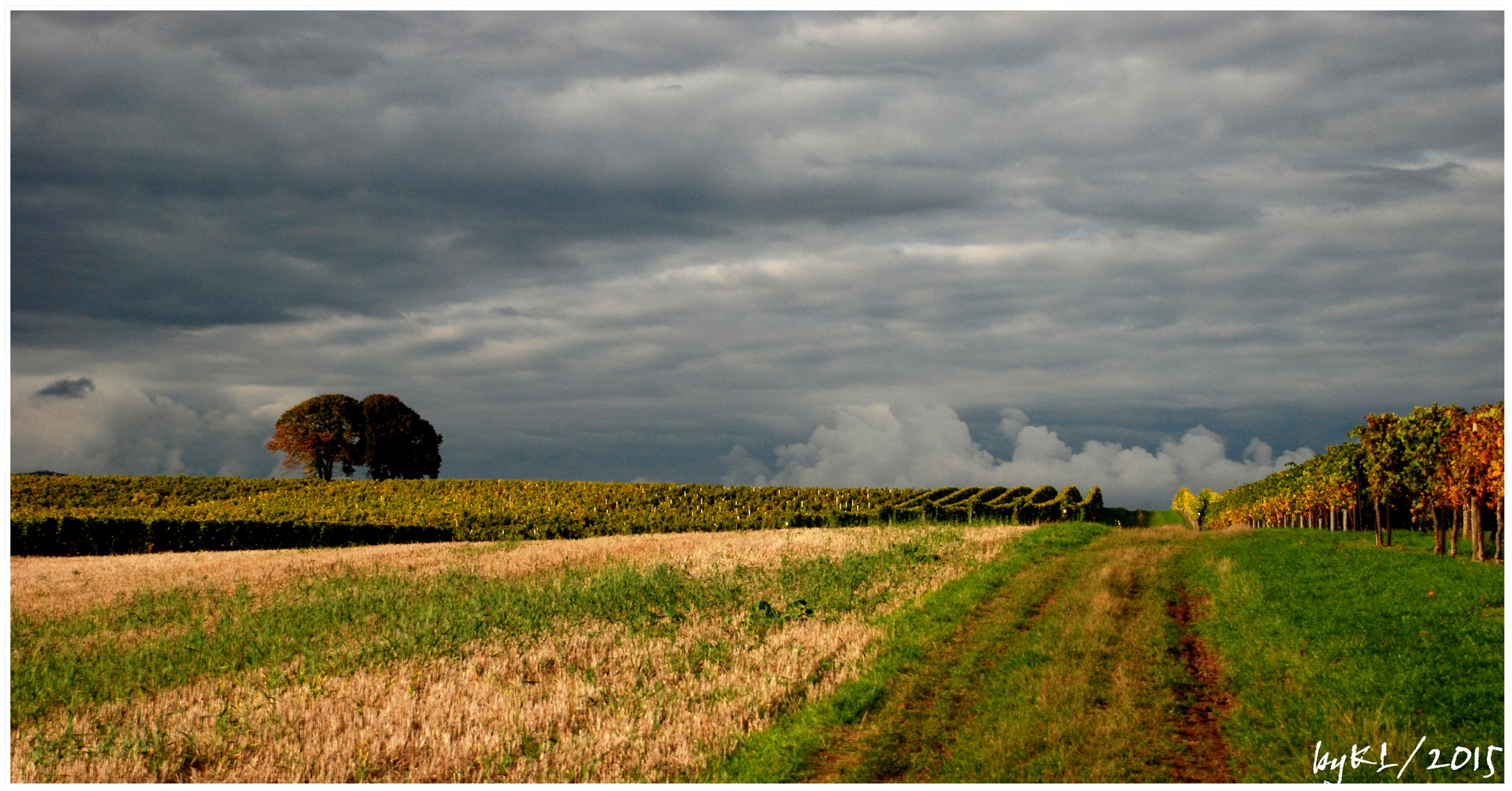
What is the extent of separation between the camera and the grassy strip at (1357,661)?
1067cm

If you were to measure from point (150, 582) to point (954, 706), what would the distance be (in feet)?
90.6

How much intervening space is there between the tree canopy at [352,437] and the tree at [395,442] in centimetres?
7

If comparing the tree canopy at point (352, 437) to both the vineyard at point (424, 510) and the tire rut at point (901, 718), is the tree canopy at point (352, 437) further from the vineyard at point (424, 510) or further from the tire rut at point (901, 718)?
the tire rut at point (901, 718)

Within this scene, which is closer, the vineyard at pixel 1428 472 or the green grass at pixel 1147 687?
the green grass at pixel 1147 687

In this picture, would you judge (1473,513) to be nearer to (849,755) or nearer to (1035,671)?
(1035,671)

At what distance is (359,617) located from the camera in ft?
65.8

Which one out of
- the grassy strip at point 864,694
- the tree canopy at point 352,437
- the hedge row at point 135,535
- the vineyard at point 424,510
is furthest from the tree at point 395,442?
the grassy strip at point 864,694

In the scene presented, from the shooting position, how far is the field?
10898mm

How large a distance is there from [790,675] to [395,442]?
83.5 m

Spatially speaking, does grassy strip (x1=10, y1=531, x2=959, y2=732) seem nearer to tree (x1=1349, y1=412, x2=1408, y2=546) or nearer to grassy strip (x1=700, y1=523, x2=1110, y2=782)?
grassy strip (x1=700, y1=523, x2=1110, y2=782)
